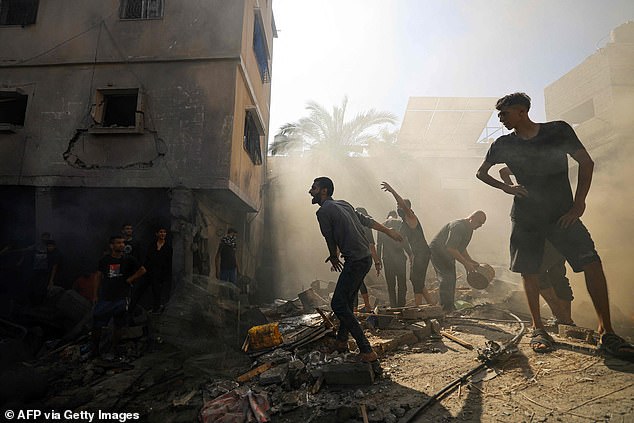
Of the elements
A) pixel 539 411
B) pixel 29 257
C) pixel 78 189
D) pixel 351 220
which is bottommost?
pixel 539 411

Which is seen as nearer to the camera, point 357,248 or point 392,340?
point 357,248

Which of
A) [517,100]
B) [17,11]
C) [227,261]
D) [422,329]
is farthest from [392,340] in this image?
[17,11]

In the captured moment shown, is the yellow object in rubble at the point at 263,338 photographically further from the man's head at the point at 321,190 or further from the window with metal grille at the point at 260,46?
the window with metal grille at the point at 260,46

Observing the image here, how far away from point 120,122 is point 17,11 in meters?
4.00

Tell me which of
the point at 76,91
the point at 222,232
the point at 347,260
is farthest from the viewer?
the point at 222,232

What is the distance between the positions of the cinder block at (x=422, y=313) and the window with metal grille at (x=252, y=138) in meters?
5.82

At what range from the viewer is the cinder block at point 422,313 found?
14.7 ft


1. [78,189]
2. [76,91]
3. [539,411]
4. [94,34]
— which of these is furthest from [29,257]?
[539,411]

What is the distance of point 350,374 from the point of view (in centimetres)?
278

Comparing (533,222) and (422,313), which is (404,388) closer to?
(533,222)

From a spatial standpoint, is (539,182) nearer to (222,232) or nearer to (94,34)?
(222,232)

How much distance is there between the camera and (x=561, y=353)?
274 cm

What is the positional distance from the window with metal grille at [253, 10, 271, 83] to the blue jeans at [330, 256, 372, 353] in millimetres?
8305

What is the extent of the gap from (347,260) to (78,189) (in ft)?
23.5
